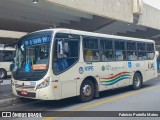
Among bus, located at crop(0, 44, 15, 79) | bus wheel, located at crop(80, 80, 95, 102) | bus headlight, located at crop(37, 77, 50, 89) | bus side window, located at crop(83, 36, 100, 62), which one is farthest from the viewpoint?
bus, located at crop(0, 44, 15, 79)

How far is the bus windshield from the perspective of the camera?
8938mm

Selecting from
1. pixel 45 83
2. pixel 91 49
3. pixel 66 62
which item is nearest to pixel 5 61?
pixel 91 49

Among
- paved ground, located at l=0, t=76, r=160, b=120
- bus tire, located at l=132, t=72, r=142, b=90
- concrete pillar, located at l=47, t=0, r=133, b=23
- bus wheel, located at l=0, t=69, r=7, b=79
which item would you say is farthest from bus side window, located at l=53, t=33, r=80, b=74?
bus wheel, located at l=0, t=69, r=7, b=79

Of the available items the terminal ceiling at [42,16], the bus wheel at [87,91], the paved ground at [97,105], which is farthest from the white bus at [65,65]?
the terminal ceiling at [42,16]

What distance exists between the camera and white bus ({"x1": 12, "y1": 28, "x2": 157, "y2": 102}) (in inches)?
348

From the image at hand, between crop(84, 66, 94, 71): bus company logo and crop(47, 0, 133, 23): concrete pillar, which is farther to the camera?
crop(47, 0, 133, 23): concrete pillar

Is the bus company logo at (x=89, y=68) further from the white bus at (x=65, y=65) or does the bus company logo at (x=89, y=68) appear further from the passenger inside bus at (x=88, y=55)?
the passenger inside bus at (x=88, y=55)

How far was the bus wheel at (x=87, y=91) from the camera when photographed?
9.97 metres

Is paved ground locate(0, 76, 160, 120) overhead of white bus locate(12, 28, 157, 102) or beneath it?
beneath

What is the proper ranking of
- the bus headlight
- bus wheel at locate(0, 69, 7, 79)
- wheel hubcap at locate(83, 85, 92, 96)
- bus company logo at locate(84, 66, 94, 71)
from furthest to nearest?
bus wheel at locate(0, 69, 7, 79)
bus company logo at locate(84, 66, 94, 71)
wheel hubcap at locate(83, 85, 92, 96)
the bus headlight

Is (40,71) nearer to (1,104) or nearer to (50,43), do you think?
(50,43)

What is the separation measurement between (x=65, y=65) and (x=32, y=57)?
116 centimetres

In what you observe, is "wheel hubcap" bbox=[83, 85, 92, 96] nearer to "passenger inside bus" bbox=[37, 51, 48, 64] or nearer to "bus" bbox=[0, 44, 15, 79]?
"passenger inside bus" bbox=[37, 51, 48, 64]

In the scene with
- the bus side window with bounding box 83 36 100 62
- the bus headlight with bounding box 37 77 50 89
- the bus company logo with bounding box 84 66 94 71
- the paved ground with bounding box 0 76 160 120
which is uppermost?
the bus side window with bounding box 83 36 100 62
